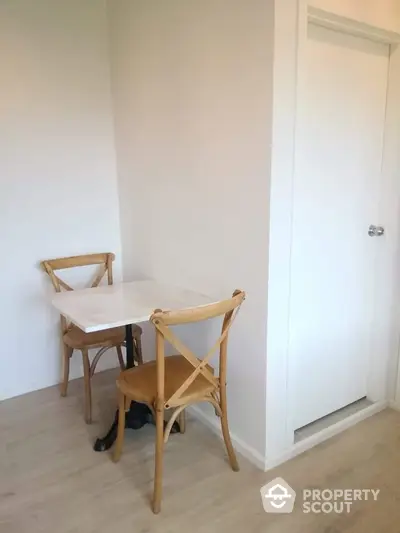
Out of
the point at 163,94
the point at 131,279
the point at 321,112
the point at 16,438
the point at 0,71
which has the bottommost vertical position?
the point at 16,438

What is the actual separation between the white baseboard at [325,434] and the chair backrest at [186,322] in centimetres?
50

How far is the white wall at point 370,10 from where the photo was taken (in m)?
1.93

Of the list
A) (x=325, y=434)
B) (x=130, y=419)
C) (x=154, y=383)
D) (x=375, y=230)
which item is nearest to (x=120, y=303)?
(x=154, y=383)

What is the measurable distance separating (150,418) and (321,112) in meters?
1.80

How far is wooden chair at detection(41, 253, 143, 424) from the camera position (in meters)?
2.53

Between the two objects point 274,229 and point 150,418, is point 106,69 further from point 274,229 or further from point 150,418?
point 150,418

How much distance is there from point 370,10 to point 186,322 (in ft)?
5.42

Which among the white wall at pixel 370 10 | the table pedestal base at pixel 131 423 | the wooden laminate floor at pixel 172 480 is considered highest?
the white wall at pixel 370 10

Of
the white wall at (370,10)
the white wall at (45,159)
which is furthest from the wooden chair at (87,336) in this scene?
the white wall at (370,10)

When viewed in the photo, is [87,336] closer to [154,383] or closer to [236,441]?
[154,383]

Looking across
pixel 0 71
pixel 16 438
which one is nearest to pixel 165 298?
pixel 16 438

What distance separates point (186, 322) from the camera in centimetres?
173

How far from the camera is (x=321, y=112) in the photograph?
2109 millimetres

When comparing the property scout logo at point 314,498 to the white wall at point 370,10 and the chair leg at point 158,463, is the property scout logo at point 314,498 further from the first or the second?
the white wall at point 370,10
